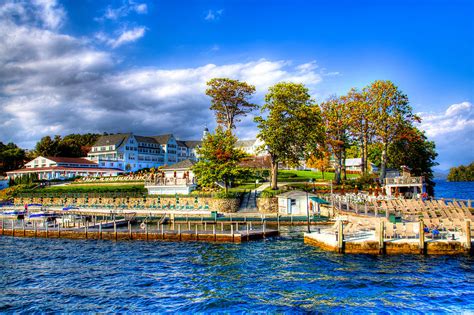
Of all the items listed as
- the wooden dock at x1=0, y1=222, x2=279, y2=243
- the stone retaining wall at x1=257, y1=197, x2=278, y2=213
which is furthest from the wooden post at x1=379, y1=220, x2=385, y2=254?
the stone retaining wall at x1=257, y1=197, x2=278, y2=213

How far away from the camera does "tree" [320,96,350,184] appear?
2459 inches

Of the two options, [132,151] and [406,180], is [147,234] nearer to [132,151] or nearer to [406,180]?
[406,180]

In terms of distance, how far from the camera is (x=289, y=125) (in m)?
55.4

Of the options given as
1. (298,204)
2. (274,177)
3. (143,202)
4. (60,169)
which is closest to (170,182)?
(143,202)

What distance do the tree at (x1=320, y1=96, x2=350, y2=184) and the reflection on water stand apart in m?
35.4

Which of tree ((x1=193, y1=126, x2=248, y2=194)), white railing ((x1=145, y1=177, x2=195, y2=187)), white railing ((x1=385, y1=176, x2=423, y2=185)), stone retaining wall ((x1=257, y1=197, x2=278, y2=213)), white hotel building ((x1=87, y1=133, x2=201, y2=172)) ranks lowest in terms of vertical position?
stone retaining wall ((x1=257, y1=197, x2=278, y2=213))

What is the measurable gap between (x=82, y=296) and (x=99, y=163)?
89032 millimetres

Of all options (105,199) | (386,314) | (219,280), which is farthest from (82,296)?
(105,199)

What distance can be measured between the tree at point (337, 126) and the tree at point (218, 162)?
17964mm

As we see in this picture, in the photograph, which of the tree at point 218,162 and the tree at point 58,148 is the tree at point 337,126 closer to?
the tree at point 218,162

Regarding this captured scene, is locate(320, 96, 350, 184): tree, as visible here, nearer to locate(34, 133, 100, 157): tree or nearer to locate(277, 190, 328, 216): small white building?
locate(277, 190, 328, 216): small white building

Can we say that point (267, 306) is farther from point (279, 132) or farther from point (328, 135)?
point (328, 135)

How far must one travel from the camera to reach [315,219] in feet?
144

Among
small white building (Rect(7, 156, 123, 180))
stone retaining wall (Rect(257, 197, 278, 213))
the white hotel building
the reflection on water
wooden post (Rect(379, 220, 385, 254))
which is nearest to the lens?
the reflection on water
